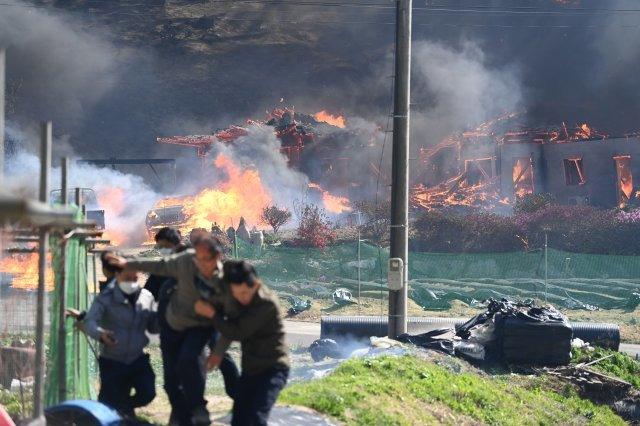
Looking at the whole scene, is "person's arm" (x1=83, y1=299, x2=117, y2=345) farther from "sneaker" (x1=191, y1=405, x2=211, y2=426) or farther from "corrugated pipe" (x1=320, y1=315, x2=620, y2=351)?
"corrugated pipe" (x1=320, y1=315, x2=620, y2=351)

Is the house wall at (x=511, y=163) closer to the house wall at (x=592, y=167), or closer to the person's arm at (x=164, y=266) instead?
the house wall at (x=592, y=167)

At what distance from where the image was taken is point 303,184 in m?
45.9

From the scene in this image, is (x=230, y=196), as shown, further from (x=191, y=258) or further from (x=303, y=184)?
(x=191, y=258)

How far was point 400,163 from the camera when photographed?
48.1 feet

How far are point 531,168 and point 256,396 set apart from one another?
1575 inches

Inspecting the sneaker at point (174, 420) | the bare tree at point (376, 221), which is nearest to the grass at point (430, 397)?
the sneaker at point (174, 420)

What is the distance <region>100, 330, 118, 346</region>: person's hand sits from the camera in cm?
747

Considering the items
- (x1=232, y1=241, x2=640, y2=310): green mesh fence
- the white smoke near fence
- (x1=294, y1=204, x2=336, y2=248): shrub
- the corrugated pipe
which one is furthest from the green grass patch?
the white smoke near fence

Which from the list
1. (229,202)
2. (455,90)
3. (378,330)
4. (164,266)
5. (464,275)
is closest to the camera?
(164,266)

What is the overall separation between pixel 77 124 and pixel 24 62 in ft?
17.0

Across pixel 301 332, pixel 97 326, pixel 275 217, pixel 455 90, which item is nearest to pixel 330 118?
pixel 455 90

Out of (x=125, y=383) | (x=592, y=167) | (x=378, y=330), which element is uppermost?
(x=592, y=167)

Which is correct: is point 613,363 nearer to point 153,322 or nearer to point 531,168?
point 153,322

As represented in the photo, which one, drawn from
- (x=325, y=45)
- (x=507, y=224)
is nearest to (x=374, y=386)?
(x=507, y=224)
